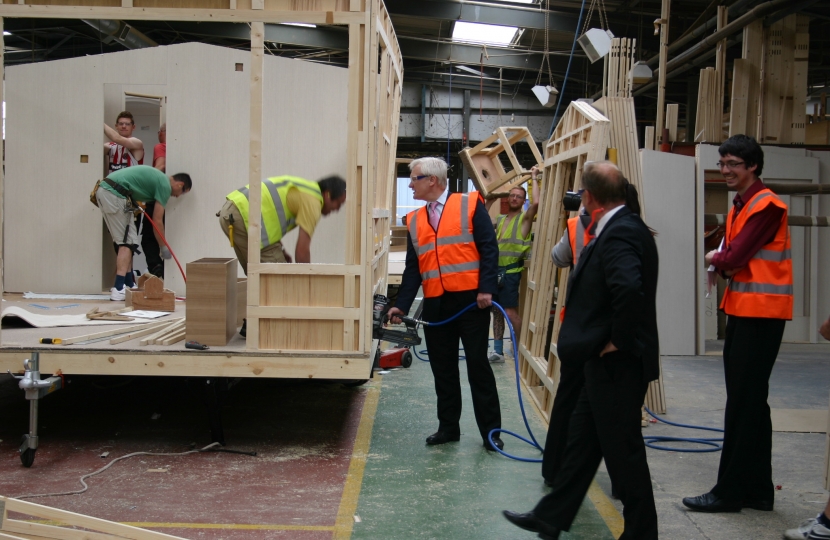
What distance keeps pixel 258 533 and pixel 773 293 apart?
287 centimetres

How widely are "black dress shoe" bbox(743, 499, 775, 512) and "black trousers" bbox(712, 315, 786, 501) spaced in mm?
16

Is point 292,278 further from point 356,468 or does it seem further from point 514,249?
point 514,249

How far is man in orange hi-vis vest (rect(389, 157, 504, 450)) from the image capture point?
5254 millimetres

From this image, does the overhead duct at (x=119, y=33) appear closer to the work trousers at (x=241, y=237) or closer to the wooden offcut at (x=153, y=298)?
the wooden offcut at (x=153, y=298)

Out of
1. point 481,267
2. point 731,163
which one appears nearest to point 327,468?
point 481,267

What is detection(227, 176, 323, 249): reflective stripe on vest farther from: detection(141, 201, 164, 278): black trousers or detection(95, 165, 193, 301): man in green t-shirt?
detection(141, 201, 164, 278): black trousers

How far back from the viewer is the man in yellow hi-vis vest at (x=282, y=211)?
5391 mm

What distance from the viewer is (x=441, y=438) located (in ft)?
17.9

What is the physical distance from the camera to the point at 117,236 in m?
7.62

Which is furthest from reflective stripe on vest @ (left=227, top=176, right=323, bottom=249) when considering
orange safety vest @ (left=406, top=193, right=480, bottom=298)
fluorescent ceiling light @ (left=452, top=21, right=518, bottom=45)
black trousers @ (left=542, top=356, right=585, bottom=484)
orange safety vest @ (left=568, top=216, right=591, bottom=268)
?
fluorescent ceiling light @ (left=452, top=21, right=518, bottom=45)

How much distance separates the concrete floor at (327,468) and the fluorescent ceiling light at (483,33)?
879 cm

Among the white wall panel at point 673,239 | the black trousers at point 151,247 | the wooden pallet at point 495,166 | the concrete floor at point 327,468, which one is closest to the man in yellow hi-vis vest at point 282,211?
the concrete floor at point 327,468

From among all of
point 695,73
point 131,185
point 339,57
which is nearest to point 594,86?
point 695,73

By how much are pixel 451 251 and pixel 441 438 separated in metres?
1.31
